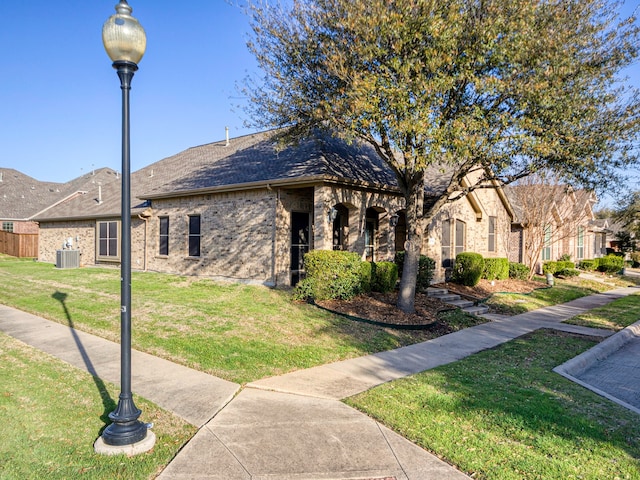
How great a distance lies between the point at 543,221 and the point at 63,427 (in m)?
21.0

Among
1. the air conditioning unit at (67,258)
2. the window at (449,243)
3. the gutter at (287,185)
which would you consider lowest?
the air conditioning unit at (67,258)

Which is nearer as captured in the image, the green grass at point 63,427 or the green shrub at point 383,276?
the green grass at point 63,427

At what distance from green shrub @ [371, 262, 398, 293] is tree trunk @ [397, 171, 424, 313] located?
1.28 metres

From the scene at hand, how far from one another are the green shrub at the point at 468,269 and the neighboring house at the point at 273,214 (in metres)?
0.67

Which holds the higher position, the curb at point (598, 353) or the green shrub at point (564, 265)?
the green shrub at point (564, 265)

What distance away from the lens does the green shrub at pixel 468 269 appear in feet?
55.8

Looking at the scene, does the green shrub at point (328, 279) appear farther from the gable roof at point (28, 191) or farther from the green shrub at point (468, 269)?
the gable roof at point (28, 191)

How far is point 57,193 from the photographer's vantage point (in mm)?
43188

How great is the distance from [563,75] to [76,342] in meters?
10.9

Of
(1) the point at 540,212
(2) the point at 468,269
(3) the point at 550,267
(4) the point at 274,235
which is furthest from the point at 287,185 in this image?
(3) the point at 550,267

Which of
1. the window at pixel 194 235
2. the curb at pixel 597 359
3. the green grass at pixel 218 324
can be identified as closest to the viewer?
the curb at pixel 597 359

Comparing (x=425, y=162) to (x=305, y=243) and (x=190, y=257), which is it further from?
(x=190, y=257)

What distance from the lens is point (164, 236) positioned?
1808cm

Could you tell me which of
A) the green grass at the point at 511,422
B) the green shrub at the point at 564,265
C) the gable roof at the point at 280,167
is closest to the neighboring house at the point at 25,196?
the gable roof at the point at 280,167
